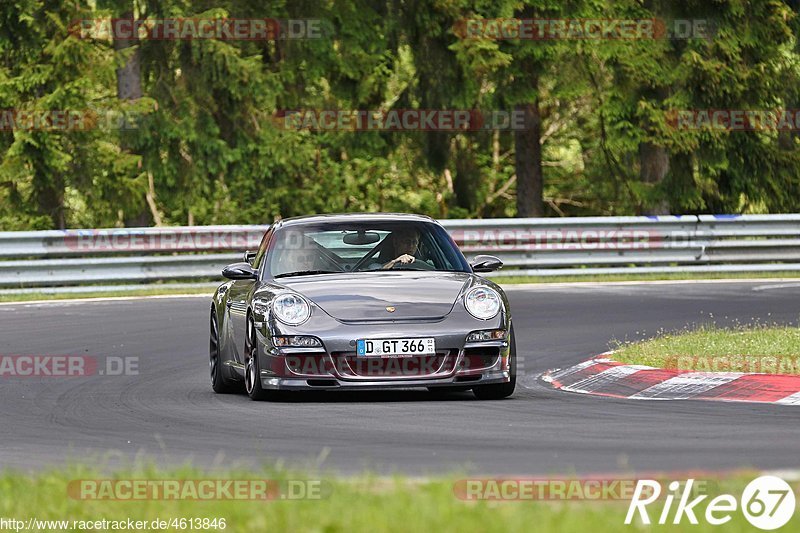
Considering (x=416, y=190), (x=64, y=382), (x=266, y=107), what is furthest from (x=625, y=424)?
(x=416, y=190)

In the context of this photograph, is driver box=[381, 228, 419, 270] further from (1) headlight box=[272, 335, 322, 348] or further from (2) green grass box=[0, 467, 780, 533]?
(2) green grass box=[0, 467, 780, 533]

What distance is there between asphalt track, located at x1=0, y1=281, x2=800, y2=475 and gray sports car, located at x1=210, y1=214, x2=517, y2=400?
0.20m

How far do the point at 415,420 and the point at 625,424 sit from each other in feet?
4.25

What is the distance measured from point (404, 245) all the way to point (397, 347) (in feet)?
5.80

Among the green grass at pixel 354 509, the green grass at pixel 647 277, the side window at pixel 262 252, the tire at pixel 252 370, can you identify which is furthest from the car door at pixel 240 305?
the green grass at pixel 647 277

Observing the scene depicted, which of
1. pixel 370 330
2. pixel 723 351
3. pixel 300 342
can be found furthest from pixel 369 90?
pixel 370 330

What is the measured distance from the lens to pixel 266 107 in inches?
1393

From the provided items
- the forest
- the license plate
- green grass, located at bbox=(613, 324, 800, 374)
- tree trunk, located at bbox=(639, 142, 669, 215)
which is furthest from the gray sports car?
tree trunk, located at bbox=(639, 142, 669, 215)

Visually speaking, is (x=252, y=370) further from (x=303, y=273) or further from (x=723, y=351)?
(x=723, y=351)

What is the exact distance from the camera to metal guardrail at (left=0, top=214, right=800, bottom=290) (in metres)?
24.1

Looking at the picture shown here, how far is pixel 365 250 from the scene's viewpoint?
41.9 ft

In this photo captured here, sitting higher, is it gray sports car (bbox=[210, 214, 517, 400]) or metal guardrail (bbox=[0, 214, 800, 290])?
gray sports car (bbox=[210, 214, 517, 400])

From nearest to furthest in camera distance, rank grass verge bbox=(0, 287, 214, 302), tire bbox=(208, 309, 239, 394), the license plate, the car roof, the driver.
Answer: the license plate < the driver < tire bbox=(208, 309, 239, 394) < the car roof < grass verge bbox=(0, 287, 214, 302)

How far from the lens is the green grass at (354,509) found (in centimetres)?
562
